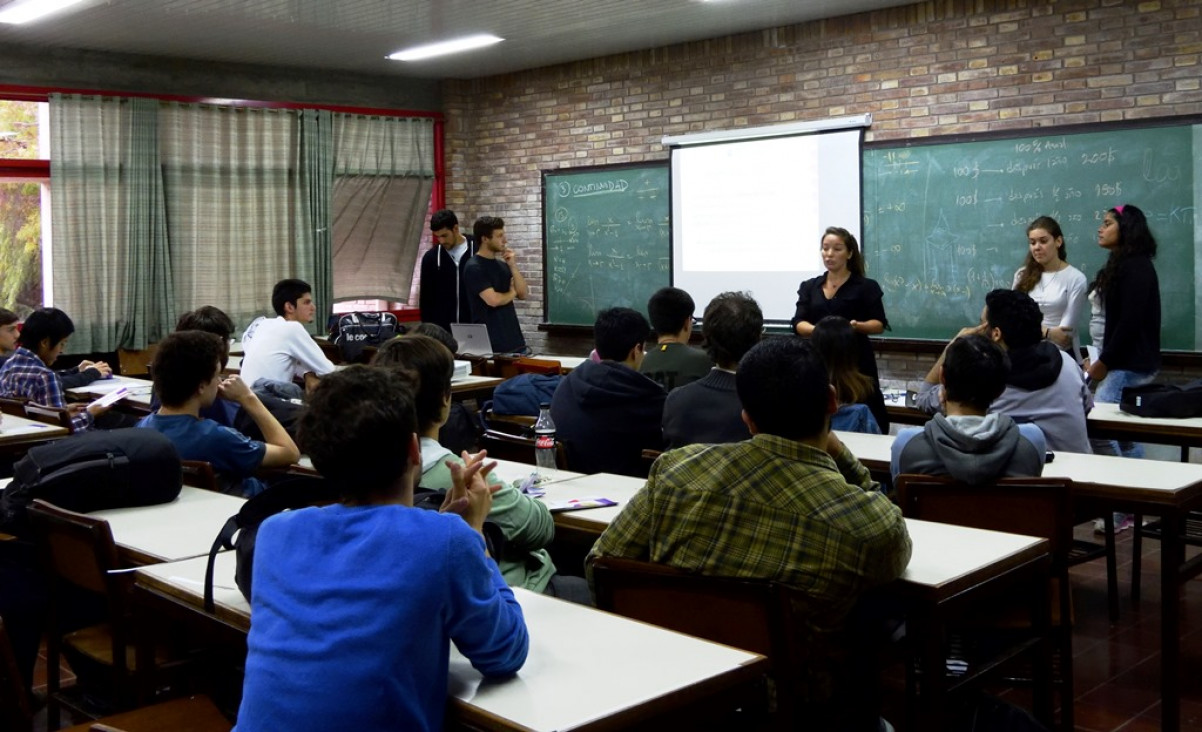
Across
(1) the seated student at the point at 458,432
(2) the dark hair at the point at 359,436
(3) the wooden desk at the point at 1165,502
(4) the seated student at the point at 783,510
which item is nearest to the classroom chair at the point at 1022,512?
(3) the wooden desk at the point at 1165,502

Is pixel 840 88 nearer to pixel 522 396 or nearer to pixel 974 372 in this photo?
pixel 522 396

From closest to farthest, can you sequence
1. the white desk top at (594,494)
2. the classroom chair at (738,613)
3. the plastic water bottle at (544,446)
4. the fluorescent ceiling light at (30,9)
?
the classroom chair at (738,613) → the white desk top at (594,494) → the plastic water bottle at (544,446) → the fluorescent ceiling light at (30,9)

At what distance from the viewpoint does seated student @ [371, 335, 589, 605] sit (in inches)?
111

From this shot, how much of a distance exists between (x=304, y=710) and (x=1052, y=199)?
21.7ft

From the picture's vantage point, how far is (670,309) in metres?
4.92

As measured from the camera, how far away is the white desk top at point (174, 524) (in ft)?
9.73

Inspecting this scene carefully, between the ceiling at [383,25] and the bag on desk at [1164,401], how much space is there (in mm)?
3889

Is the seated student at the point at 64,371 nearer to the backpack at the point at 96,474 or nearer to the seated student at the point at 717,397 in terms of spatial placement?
the backpack at the point at 96,474

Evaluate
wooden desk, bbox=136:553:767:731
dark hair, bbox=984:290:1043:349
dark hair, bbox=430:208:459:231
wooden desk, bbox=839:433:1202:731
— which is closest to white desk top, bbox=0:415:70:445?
wooden desk, bbox=136:553:767:731

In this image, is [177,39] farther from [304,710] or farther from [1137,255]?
[304,710]

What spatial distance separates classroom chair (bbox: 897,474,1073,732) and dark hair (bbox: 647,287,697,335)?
1.68 metres

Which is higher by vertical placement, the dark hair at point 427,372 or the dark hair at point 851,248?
the dark hair at point 851,248

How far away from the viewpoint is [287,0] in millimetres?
7598

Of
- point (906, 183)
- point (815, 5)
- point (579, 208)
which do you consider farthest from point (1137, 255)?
point (579, 208)
